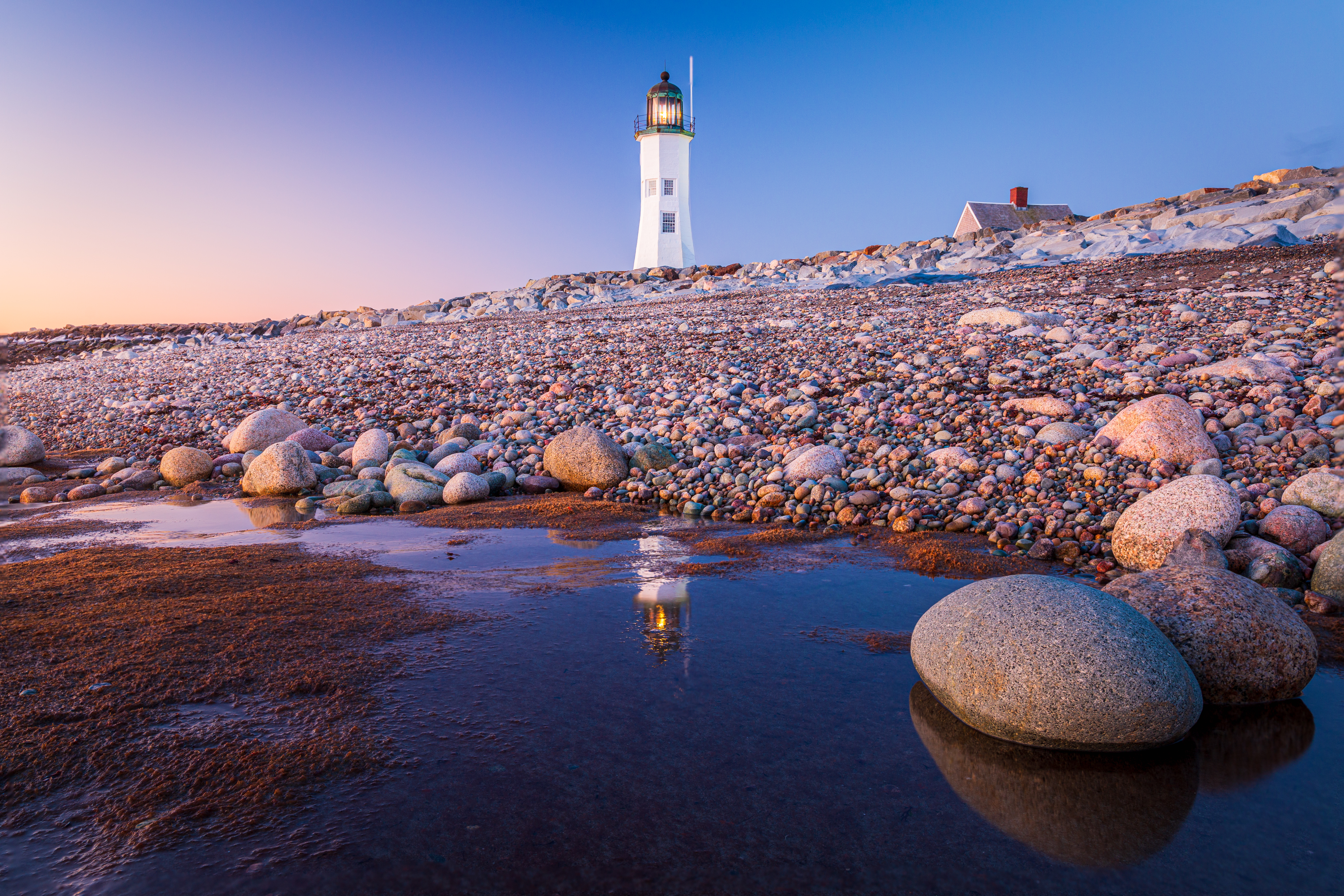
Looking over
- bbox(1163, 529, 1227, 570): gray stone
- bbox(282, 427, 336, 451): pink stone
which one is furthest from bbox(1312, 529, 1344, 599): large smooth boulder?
bbox(282, 427, 336, 451): pink stone

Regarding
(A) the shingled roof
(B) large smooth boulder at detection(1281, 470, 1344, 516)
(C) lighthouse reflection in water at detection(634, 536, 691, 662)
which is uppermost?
(A) the shingled roof

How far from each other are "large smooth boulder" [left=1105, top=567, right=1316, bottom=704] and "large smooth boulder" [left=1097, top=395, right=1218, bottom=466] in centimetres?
281

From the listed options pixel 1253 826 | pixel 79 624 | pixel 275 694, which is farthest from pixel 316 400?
pixel 1253 826

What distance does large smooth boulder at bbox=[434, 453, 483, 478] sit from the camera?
836 cm

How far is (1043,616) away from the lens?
321cm

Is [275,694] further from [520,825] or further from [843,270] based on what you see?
[843,270]

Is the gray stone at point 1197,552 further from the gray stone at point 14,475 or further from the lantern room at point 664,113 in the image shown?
the lantern room at point 664,113

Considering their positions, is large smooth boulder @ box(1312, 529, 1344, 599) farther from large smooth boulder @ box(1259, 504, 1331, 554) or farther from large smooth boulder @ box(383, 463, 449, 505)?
large smooth boulder @ box(383, 463, 449, 505)

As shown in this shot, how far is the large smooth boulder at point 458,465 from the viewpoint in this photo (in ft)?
27.4

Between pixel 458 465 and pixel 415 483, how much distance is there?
0.69 m

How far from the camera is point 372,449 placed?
919cm

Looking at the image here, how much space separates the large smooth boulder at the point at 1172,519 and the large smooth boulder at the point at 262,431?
9.26 metres

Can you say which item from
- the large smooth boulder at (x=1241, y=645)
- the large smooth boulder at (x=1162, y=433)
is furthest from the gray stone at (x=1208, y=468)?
the large smooth boulder at (x=1241, y=645)

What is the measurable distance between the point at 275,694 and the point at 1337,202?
2716cm
